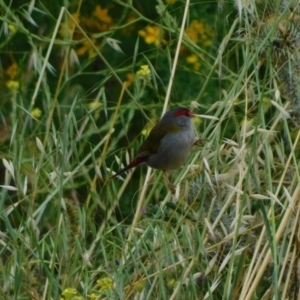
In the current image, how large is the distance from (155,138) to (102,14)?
6.62 ft

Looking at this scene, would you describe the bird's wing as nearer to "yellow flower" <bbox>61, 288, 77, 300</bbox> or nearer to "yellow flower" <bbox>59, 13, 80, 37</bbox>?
"yellow flower" <bbox>59, 13, 80, 37</bbox>

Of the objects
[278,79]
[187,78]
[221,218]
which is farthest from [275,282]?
[187,78]

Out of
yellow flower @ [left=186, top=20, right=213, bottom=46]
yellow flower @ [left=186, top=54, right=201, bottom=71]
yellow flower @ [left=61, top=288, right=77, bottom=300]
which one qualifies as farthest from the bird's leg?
yellow flower @ [left=186, top=20, right=213, bottom=46]

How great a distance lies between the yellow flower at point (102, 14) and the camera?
5.43 metres

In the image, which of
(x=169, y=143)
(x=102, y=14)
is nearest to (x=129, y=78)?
(x=102, y=14)

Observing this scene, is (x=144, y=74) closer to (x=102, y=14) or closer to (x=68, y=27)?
(x=68, y=27)

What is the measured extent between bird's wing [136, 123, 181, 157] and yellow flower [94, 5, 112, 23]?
1.99 m

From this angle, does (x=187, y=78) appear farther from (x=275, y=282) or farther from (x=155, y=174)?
(x=275, y=282)

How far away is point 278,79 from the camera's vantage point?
8.96ft

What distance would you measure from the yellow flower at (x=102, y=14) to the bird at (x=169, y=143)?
199 centimetres

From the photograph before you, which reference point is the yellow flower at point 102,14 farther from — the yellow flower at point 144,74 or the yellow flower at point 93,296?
the yellow flower at point 93,296

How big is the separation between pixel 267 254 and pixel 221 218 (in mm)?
189

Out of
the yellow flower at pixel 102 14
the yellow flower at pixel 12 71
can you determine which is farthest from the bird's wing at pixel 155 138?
the yellow flower at pixel 102 14

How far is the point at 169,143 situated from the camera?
3.49 metres
